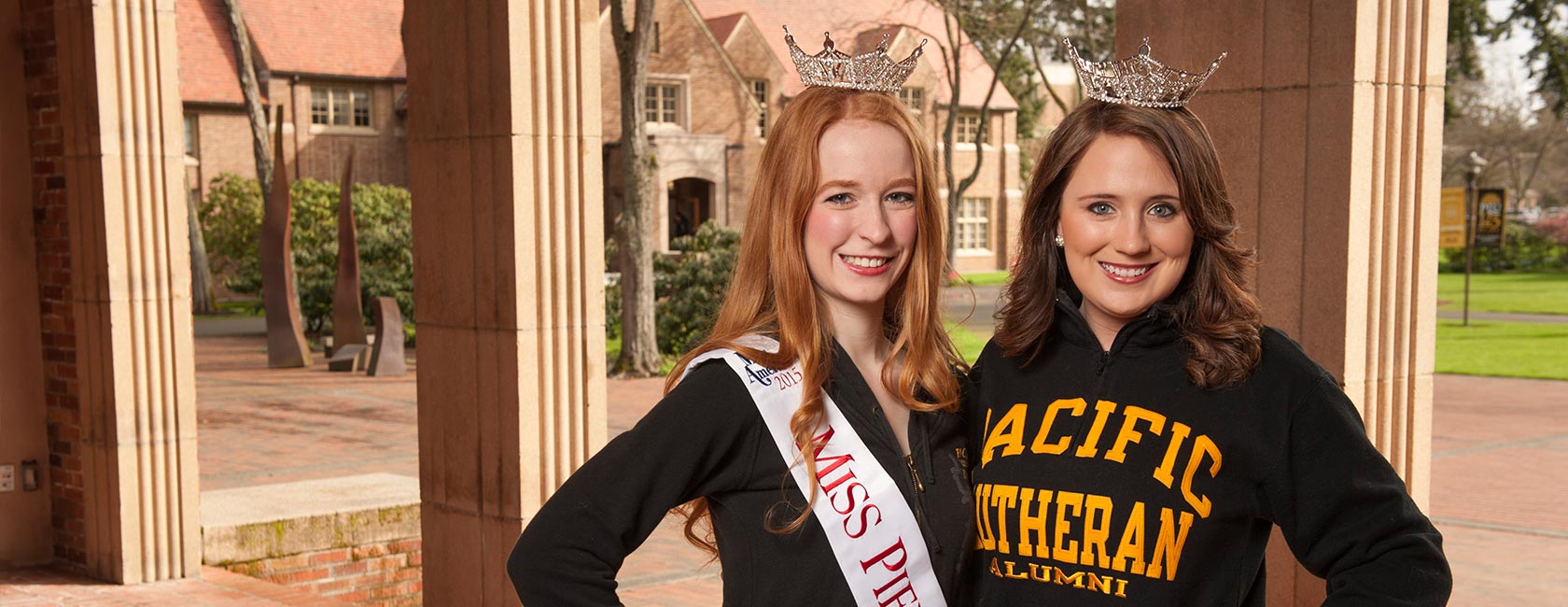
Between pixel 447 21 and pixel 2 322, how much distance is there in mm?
3440

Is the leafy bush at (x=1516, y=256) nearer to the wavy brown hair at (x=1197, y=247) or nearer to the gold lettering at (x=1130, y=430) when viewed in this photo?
the wavy brown hair at (x=1197, y=247)

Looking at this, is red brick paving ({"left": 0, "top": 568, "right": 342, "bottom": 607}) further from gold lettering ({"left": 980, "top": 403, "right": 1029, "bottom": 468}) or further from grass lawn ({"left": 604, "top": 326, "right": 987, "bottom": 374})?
grass lawn ({"left": 604, "top": 326, "right": 987, "bottom": 374})

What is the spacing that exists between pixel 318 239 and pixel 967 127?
22081 millimetres

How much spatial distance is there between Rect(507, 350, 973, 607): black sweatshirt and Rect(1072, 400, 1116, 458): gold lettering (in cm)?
22

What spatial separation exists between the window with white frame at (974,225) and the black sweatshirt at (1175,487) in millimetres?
40810

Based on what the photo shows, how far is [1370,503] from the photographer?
186 cm

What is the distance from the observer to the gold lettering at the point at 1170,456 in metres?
2.00

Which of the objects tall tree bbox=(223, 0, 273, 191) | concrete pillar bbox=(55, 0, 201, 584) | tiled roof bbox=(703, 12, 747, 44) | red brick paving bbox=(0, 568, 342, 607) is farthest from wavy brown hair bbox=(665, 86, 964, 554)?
tiled roof bbox=(703, 12, 747, 44)

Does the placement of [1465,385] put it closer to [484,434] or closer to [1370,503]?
[484,434]

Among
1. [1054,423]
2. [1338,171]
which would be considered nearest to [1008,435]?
[1054,423]

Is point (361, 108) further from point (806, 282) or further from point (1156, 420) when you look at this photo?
point (1156, 420)

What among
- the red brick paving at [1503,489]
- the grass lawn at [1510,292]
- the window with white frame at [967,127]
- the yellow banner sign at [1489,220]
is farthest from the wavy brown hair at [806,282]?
the window with white frame at [967,127]

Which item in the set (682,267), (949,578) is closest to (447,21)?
(949,578)

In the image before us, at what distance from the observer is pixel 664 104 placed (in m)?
36.8
